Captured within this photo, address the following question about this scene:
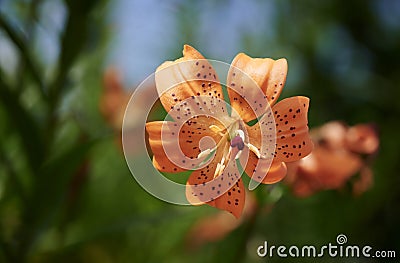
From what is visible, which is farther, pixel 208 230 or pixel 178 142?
pixel 208 230

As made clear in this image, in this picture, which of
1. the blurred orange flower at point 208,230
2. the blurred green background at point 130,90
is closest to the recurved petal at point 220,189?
the blurred green background at point 130,90

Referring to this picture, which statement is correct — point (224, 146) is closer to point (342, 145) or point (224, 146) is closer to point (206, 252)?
point (342, 145)

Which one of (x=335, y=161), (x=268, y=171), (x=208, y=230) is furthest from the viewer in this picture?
(x=208, y=230)

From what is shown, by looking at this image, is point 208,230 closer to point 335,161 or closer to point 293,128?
point 335,161

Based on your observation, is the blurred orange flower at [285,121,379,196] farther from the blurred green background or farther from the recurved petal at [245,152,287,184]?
the recurved petal at [245,152,287,184]

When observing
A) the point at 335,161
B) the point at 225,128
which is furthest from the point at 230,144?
the point at 335,161

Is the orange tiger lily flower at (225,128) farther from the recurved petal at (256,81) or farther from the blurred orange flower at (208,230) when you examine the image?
the blurred orange flower at (208,230)

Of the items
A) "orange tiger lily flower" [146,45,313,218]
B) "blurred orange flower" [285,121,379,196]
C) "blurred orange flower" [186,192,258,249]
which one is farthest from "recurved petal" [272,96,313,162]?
"blurred orange flower" [186,192,258,249]

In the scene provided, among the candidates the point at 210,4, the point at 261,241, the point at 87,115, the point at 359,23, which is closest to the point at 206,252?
the point at 261,241
